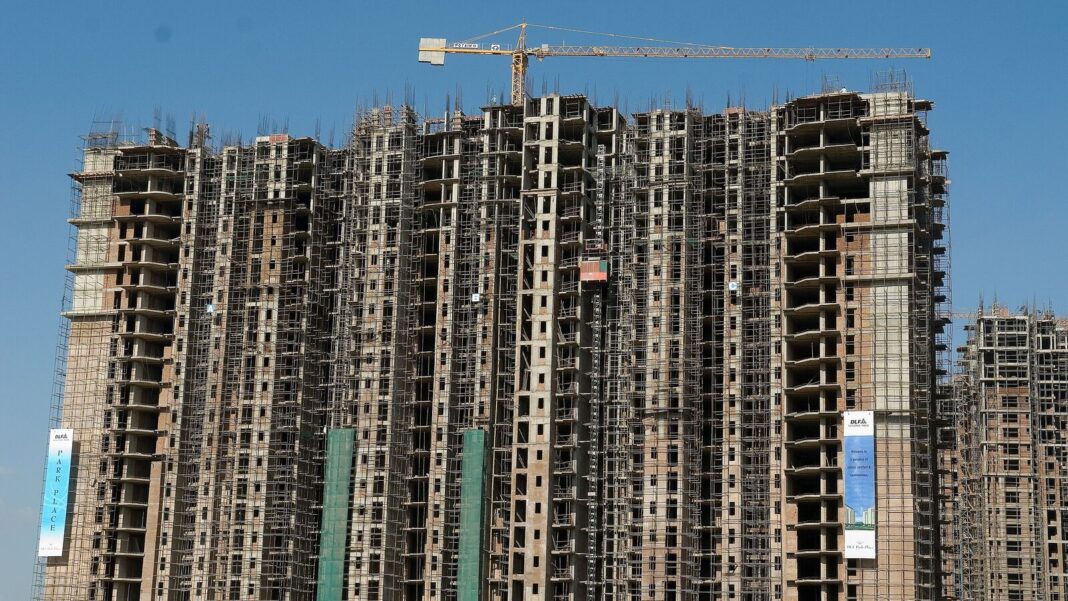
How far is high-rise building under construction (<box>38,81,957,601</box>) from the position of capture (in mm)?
116188

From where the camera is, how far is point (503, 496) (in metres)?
124

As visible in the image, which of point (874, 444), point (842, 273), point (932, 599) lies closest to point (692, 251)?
point (842, 273)

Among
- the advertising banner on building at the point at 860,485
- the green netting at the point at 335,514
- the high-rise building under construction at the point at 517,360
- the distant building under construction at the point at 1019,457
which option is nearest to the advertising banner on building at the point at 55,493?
the high-rise building under construction at the point at 517,360

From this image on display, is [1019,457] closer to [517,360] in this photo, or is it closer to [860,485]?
[860,485]

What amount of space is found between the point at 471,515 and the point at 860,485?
2829 centimetres

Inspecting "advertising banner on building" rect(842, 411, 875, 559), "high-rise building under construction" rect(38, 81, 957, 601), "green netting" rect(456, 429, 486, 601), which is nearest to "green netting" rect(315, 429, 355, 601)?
"high-rise building under construction" rect(38, 81, 957, 601)

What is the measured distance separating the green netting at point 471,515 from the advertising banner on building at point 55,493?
33845mm

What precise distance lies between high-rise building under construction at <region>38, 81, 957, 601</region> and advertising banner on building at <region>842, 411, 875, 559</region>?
0.20 m

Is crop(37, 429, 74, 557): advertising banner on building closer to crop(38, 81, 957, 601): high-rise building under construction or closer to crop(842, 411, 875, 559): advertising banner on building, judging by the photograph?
crop(38, 81, 957, 601): high-rise building under construction

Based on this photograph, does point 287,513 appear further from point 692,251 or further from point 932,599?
point 932,599

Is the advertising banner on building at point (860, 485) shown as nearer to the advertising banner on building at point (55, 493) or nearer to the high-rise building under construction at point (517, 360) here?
the high-rise building under construction at point (517, 360)

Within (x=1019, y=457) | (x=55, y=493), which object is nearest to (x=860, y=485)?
(x=1019, y=457)

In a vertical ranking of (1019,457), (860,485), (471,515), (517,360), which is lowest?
(471,515)

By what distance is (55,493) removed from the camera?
443 feet
